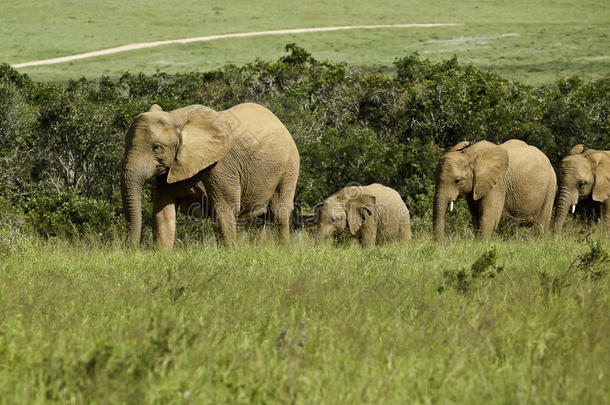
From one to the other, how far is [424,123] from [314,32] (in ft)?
191

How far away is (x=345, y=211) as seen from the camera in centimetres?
1364

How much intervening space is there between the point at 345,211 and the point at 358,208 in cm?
27

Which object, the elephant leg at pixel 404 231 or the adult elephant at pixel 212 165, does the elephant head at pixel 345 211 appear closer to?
the adult elephant at pixel 212 165

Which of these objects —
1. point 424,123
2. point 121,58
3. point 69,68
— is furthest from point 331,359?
point 121,58

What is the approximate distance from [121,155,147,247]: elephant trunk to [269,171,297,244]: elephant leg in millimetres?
2526

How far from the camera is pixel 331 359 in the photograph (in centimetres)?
491

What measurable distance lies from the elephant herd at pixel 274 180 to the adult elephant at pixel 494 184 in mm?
18

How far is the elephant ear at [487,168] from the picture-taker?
552 inches

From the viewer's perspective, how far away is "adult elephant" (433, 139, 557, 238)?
13750mm

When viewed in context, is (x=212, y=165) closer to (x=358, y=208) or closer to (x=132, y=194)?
(x=132, y=194)

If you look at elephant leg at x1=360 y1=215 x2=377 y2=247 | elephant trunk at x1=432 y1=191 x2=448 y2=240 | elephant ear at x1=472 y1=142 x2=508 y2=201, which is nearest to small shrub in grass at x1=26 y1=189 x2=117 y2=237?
elephant leg at x1=360 y1=215 x2=377 y2=247

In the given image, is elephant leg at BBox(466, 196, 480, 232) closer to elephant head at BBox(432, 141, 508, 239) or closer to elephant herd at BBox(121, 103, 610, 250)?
elephant herd at BBox(121, 103, 610, 250)

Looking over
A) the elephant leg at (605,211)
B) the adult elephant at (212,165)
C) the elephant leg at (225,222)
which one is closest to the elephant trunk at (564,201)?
the elephant leg at (605,211)

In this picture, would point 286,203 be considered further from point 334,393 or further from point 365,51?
point 365,51
